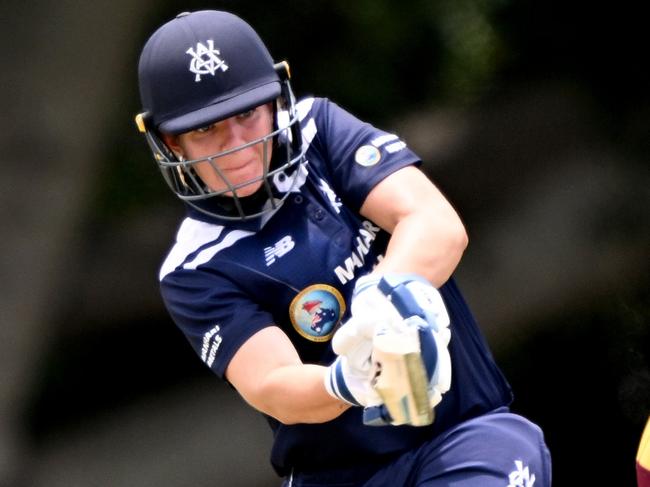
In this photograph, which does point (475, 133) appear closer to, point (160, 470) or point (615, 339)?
point (615, 339)

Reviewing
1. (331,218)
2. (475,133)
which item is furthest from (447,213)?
(475,133)

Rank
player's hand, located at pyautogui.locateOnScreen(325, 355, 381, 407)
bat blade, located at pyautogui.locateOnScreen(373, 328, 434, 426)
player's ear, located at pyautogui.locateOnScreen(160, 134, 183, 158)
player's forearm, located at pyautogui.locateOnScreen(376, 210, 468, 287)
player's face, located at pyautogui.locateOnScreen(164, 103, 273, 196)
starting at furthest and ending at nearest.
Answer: player's ear, located at pyautogui.locateOnScreen(160, 134, 183, 158) < player's face, located at pyautogui.locateOnScreen(164, 103, 273, 196) < player's forearm, located at pyautogui.locateOnScreen(376, 210, 468, 287) < player's hand, located at pyautogui.locateOnScreen(325, 355, 381, 407) < bat blade, located at pyautogui.locateOnScreen(373, 328, 434, 426)

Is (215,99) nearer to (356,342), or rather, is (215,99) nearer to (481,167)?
(356,342)

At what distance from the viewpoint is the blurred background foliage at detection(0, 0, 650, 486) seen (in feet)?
15.1

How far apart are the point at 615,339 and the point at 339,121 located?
1.78 metres

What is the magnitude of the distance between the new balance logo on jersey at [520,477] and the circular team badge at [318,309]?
0.45m

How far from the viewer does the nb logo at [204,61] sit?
3.04m

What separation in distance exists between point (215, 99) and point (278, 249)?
32 cm

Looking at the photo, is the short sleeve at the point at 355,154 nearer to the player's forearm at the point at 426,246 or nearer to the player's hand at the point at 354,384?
the player's forearm at the point at 426,246

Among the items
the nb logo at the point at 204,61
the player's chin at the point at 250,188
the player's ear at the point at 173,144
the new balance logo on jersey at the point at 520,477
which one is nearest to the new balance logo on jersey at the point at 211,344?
the player's chin at the point at 250,188

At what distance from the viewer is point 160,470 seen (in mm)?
4789

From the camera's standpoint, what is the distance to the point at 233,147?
3000mm

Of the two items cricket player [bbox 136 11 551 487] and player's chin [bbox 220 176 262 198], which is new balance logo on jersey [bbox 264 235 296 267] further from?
player's chin [bbox 220 176 262 198]

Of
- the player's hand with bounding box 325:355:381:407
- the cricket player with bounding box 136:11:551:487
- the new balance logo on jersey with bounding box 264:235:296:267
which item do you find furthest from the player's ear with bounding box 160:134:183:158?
the player's hand with bounding box 325:355:381:407
